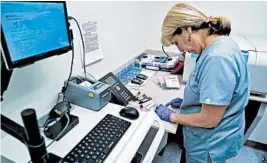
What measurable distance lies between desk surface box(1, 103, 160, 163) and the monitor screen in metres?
0.33

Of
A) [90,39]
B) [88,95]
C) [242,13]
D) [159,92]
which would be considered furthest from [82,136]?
[242,13]

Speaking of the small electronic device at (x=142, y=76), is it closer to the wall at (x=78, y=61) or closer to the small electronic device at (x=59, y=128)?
the wall at (x=78, y=61)

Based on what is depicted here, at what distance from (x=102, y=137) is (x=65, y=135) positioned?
0.53 ft

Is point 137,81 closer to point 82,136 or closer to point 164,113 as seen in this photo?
point 164,113

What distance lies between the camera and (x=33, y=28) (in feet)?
2.33

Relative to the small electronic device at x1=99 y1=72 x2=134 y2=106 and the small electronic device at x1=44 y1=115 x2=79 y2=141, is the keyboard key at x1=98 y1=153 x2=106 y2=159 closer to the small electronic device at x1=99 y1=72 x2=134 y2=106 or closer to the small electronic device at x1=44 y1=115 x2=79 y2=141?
the small electronic device at x1=44 y1=115 x2=79 y2=141

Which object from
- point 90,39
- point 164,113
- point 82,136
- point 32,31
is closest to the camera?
point 32,31

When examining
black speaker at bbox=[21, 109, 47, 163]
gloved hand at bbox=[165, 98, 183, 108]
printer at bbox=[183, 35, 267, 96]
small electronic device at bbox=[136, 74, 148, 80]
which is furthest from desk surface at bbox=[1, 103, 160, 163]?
printer at bbox=[183, 35, 267, 96]

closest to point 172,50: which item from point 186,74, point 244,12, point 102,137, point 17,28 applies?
point 186,74

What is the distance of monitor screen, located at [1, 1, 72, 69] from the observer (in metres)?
0.62

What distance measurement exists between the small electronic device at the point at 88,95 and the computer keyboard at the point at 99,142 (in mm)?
105

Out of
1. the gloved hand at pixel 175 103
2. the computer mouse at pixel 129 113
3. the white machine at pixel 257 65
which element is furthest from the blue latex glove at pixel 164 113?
the white machine at pixel 257 65

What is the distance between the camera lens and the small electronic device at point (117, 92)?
1.31 meters

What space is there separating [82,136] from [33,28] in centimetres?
45
